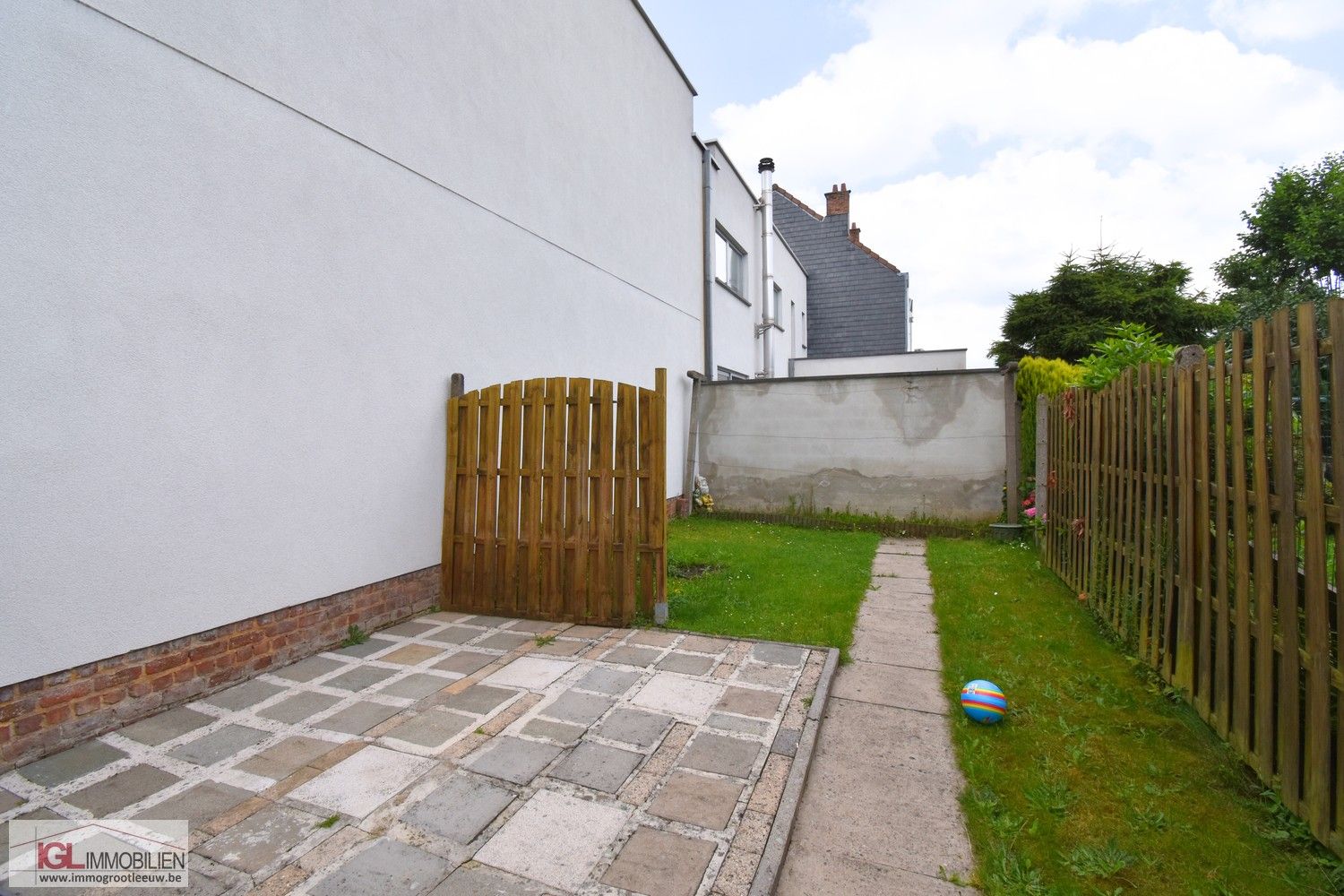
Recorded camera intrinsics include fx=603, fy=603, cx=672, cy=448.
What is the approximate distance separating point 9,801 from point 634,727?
2.42 metres

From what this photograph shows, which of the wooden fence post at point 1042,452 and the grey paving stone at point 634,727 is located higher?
the wooden fence post at point 1042,452

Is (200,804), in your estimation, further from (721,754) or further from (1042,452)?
(1042,452)

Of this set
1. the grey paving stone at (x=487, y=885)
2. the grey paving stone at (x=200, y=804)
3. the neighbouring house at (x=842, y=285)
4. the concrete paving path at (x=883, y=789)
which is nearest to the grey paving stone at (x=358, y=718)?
the grey paving stone at (x=200, y=804)

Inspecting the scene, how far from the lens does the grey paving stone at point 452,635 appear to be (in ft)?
13.9

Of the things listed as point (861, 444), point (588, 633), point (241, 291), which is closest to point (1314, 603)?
point (588, 633)

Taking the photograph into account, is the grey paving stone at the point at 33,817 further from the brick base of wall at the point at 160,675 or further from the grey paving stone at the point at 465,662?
the grey paving stone at the point at 465,662

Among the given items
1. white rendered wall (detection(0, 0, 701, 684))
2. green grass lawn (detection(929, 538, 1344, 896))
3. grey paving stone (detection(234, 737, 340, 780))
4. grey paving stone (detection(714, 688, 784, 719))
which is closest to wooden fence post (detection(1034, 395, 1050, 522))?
green grass lawn (detection(929, 538, 1344, 896))

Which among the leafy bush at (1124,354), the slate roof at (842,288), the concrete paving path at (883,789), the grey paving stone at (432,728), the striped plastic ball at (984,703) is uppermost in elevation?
the slate roof at (842,288)

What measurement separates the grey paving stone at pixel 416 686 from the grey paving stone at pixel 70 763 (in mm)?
1121

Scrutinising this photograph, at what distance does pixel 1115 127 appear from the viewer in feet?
27.8

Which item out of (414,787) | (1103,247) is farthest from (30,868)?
(1103,247)

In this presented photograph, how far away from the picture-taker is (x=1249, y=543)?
247 centimetres

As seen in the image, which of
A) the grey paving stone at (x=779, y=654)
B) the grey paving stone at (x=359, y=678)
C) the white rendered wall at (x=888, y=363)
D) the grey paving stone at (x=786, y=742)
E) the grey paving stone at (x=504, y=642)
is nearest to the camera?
the grey paving stone at (x=786, y=742)

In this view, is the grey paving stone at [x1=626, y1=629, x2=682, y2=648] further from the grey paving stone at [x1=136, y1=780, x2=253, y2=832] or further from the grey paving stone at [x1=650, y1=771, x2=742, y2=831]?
the grey paving stone at [x1=136, y1=780, x2=253, y2=832]
